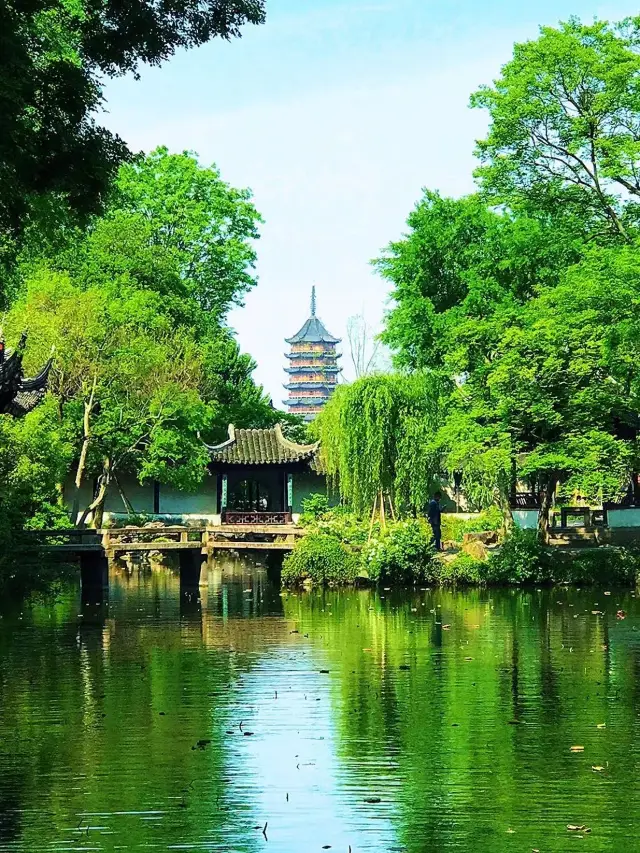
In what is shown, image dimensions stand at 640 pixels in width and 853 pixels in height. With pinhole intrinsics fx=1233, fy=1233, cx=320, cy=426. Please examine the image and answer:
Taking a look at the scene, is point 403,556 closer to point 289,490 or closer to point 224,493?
point 289,490

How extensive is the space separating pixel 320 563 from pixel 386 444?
10.9ft

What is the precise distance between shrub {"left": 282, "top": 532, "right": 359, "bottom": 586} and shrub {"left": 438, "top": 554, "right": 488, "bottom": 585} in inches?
79.1


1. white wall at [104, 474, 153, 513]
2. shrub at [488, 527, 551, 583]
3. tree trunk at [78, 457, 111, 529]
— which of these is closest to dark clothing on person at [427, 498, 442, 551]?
shrub at [488, 527, 551, 583]

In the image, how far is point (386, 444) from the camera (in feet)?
95.9

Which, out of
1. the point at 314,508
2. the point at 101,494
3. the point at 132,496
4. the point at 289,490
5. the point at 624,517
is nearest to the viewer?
the point at 314,508

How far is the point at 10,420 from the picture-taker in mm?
25281

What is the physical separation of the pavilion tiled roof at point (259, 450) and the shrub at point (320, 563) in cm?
1099

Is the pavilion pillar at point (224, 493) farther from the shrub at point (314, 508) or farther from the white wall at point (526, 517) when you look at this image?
the white wall at point (526, 517)

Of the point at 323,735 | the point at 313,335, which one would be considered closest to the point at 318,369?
the point at 313,335

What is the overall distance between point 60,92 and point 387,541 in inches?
727

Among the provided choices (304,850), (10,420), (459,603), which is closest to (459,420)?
(459,603)

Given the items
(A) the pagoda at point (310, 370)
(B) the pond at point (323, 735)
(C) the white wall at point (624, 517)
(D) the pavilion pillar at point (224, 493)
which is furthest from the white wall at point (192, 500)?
(A) the pagoda at point (310, 370)

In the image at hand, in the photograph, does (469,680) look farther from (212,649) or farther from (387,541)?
(387,541)

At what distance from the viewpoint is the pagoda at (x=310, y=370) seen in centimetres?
8988
